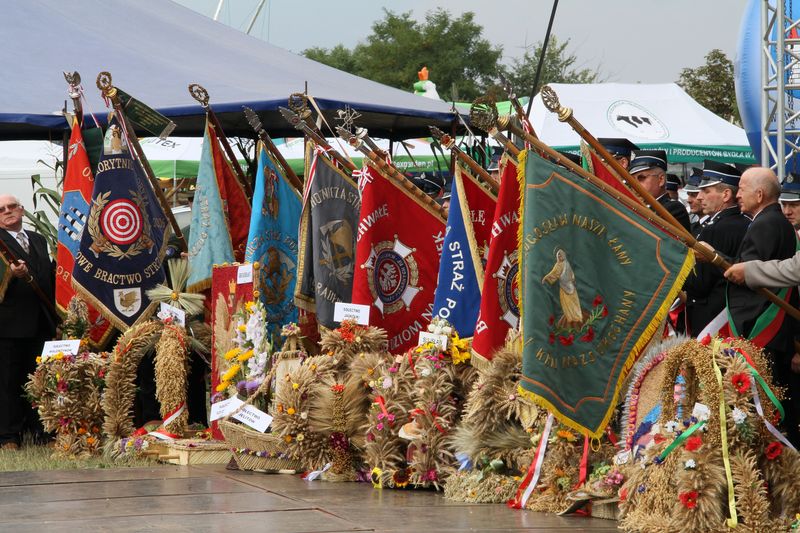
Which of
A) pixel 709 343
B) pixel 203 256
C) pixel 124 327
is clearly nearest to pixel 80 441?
pixel 124 327

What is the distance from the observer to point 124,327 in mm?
9359

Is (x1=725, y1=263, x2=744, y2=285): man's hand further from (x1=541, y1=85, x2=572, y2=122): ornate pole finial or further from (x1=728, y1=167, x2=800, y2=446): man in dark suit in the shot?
(x1=541, y1=85, x2=572, y2=122): ornate pole finial

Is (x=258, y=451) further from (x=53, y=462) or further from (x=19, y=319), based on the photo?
(x=19, y=319)

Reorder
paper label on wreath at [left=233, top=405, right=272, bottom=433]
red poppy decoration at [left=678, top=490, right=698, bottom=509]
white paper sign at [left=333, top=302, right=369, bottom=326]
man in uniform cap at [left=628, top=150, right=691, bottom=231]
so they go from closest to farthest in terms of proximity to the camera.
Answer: red poppy decoration at [left=678, top=490, right=698, bottom=509]
man in uniform cap at [left=628, top=150, right=691, bottom=231]
white paper sign at [left=333, top=302, right=369, bottom=326]
paper label on wreath at [left=233, top=405, right=272, bottom=433]

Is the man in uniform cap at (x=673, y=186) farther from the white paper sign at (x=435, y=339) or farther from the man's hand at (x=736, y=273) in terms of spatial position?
the man's hand at (x=736, y=273)

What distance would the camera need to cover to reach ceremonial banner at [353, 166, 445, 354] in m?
8.21

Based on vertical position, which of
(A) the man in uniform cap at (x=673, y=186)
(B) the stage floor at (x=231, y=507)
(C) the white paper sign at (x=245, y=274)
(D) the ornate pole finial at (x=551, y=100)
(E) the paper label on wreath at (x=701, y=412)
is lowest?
(B) the stage floor at (x=231, y=507)

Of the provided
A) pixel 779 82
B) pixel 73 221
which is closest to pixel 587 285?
pixel 73 221

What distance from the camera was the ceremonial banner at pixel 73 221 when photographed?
948 centimetres

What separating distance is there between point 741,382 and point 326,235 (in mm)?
3657

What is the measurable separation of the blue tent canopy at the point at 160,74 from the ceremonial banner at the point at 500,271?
3.56m

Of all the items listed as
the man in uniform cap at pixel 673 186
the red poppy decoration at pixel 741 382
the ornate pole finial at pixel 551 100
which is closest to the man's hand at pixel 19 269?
the ornate pole finial at pixel 551 100

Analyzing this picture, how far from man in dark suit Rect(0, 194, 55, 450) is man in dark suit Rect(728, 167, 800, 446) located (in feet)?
18.8

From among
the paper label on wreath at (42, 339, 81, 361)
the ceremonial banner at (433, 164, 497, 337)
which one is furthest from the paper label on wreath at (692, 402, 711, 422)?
the paper label on wreath at (42, 339, 81, 361)
